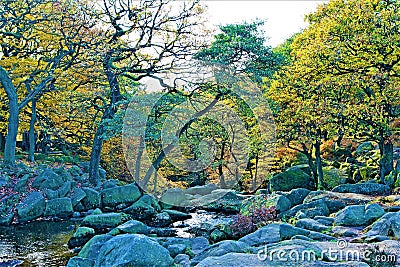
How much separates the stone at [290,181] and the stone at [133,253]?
1364cm

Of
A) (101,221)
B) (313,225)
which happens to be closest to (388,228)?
(313,225)

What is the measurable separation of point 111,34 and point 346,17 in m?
9.67

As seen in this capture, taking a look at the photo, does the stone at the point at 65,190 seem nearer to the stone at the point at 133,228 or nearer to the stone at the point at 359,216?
the stone at the point at 133,228

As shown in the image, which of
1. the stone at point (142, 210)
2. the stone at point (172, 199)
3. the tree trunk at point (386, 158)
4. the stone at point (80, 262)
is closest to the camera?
the stone at point (80, 262)

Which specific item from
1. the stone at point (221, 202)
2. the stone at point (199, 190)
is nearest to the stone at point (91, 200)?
the stone at point (221, 202)

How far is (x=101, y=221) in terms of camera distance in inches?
512

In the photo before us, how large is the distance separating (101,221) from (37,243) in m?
2.24

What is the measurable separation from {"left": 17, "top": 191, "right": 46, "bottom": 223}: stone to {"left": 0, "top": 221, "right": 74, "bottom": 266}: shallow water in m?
0.57

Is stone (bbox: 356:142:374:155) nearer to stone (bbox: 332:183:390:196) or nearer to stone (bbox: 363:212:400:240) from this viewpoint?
stone (bbox: 332:183:390:196)

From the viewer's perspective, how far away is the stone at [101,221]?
1291 centimetres

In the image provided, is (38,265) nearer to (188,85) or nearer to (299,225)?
(299,225)

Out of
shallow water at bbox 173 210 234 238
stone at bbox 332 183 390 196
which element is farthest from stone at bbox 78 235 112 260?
stone at bbox 332 183 390 196

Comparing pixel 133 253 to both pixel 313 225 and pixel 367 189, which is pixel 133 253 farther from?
pixel 367 189

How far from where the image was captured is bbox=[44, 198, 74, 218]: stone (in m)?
15.1
